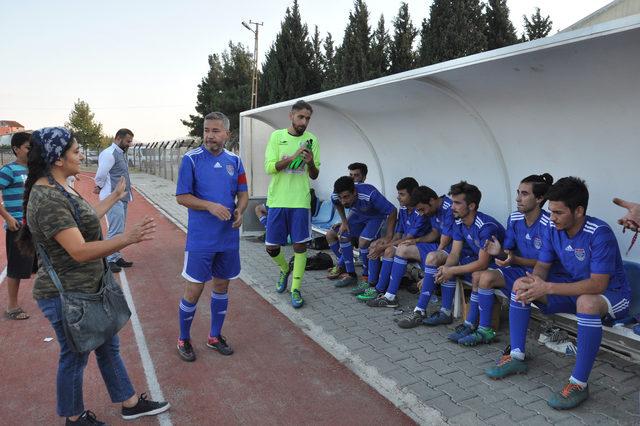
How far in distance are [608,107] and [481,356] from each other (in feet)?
7.25

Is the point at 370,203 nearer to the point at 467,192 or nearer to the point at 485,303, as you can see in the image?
the point at 467,192

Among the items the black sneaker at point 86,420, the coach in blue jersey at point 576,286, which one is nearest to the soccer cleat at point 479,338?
the coach in blue jersey at point 576,286

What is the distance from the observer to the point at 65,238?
2.25 metres

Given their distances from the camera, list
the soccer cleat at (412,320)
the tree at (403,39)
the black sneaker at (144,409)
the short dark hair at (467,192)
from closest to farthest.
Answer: the black sneaker at (144,409)
the short dark hair at (467,192)
the soccer cleat at (412,320)
the tree at (403,39)

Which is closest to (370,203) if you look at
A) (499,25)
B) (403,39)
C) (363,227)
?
(363,227)

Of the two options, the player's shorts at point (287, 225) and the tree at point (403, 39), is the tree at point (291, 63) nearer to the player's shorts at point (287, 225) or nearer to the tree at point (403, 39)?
the tree at point (403, 39)

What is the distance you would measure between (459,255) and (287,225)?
175 cm

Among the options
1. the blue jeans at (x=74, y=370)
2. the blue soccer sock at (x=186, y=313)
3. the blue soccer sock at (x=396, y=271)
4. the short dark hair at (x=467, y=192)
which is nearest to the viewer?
the blue jeans at (x=74, y=370)

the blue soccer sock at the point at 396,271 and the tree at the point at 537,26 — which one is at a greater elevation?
the tree at the point at 537,26

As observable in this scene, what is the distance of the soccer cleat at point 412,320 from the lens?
14.2 feet

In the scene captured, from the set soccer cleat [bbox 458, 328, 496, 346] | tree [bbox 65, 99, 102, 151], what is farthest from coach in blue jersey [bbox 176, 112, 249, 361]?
tree [bbox 65, 99, 102, 151]

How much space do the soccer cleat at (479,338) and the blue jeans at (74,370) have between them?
2526 millimetres

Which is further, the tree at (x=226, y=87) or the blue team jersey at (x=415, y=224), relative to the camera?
the tree at (x=226, y=87)

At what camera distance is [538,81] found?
13.4 feet
